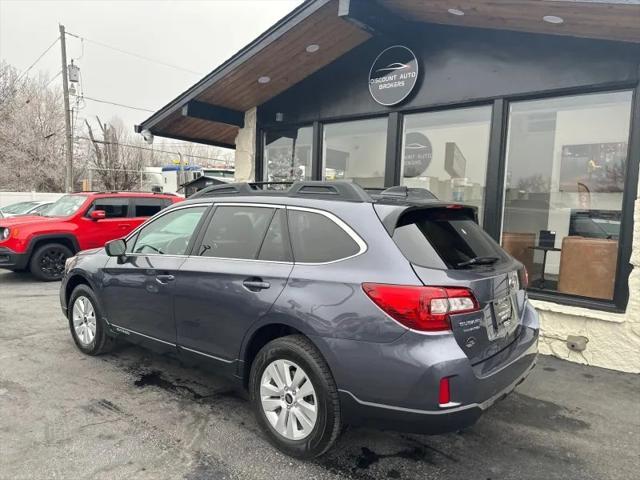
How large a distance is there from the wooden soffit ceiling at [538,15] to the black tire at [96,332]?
15.3ft

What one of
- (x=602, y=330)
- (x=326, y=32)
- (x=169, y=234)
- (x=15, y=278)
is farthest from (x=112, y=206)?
(x=602, y=330)

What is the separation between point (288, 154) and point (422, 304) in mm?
6026

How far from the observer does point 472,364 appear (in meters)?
2.51

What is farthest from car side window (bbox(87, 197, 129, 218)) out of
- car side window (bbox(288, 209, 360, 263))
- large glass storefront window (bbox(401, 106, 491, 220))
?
car side window (bbox(288, 209, 360, 263))

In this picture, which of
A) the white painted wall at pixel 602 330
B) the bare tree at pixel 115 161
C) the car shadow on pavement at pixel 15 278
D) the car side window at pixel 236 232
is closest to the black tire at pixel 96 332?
the car side window at pixel 236 232

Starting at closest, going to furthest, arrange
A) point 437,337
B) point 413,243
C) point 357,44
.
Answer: point 437,337 < point 413,243 < point 357,44

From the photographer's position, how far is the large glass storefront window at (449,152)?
5.95 meters

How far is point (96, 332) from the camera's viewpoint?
4.57 m

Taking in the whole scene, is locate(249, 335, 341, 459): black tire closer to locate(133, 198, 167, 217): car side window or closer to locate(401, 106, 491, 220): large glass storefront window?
locate(401, 106, 491, 220): large glass storefront window

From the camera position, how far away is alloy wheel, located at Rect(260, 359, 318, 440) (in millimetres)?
2818

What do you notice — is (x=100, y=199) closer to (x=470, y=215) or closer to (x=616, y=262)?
(x=470, y=215)

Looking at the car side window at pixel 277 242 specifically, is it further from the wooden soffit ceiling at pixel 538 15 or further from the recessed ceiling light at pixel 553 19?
the recessed ceiling light at pixel 553 19

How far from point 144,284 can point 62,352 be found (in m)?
1.66

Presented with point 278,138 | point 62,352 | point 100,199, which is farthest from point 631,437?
point 100,199
